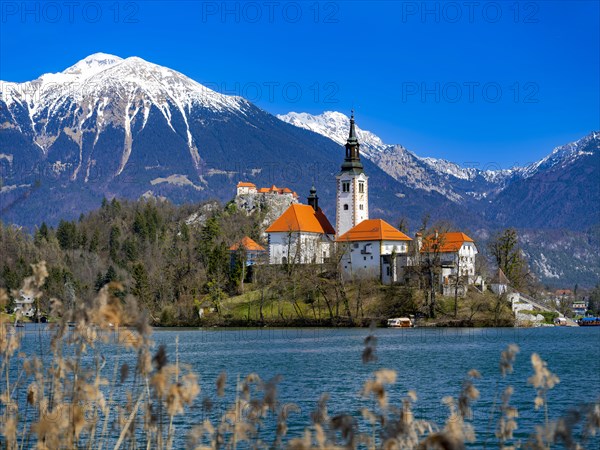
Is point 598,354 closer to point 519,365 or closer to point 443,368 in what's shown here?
point 519,365

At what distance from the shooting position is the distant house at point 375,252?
10381 centimetres

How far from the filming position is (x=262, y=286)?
103m

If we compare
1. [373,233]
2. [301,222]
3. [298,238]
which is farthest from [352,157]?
[373,233]

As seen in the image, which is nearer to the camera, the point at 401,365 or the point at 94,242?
the point at 401,365

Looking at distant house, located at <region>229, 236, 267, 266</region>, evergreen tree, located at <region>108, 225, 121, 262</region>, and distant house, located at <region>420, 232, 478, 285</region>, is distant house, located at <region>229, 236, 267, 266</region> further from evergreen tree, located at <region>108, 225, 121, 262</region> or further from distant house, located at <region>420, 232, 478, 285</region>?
evergreen tree, located at <region>108, 225, 121, 262</region>

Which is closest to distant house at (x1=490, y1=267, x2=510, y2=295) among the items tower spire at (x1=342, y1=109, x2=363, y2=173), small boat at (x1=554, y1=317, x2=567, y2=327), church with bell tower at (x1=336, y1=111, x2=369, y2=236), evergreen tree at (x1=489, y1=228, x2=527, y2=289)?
small boat at (x1=554, y1=317, x2=567, y2=327)

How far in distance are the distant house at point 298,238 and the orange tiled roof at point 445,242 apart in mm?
15352

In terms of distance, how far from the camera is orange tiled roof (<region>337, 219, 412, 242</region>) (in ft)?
352

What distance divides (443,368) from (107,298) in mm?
36086

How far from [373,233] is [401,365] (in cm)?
6279

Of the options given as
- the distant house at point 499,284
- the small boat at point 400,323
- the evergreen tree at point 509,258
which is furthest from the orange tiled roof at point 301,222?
the small boat at point 400,323

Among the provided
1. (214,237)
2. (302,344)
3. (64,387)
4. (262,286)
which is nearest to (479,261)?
(262,286)

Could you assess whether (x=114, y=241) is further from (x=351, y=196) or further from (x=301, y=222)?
(x=351, y=196)

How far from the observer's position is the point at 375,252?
106375 millimetres
